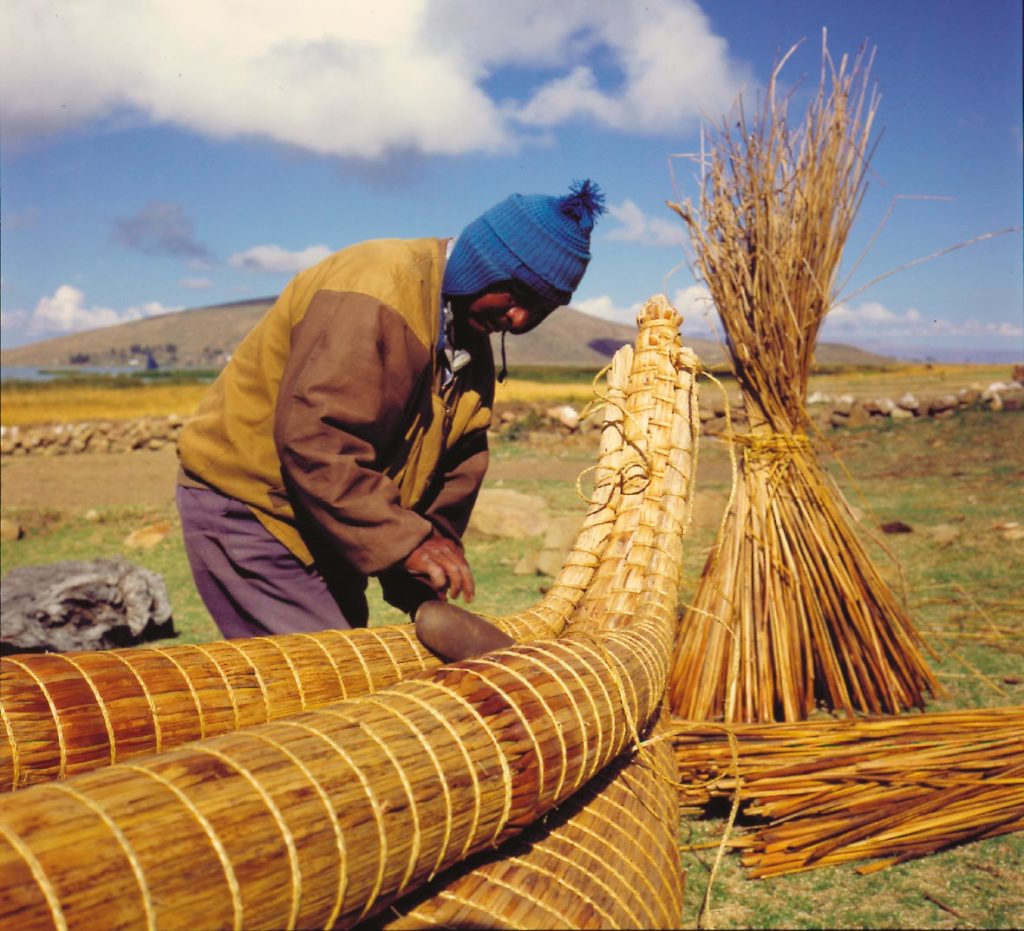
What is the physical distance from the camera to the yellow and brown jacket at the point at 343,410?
194 centimetres

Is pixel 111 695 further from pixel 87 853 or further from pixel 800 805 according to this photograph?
pixel 800 805

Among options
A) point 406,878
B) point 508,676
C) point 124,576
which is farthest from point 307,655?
point 124,576

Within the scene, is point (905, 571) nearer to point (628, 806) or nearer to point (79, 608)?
point (628, 806)

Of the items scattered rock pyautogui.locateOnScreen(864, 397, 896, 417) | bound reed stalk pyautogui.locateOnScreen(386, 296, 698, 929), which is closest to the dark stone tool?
bound reed stalk pyautogui.locateOnScreen(386, 296, 698, 929)

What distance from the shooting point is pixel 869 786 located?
2295mm

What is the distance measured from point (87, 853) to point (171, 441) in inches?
577

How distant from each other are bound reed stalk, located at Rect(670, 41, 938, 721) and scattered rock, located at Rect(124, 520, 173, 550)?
4959 mm

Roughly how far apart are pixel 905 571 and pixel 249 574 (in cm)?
392

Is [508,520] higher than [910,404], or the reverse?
[910,404]

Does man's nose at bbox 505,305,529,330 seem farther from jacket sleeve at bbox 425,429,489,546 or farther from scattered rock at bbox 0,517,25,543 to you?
scattered rock at bbox 0,517,25,543

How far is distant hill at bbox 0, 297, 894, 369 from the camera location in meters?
122

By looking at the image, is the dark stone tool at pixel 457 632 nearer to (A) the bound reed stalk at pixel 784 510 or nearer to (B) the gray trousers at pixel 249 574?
(B) the gray trousers at pixel 249 574

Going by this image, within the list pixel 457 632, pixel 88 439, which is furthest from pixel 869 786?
pixel 88 439

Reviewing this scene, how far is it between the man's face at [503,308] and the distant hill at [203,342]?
110 metres
